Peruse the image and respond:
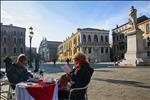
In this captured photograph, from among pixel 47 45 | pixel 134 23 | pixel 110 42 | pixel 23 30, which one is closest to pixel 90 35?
pixel 110 42

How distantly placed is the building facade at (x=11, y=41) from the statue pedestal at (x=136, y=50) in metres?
49.2

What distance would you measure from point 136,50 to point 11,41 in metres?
52.6

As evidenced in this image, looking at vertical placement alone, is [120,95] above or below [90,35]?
below

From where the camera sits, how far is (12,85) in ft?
18.9

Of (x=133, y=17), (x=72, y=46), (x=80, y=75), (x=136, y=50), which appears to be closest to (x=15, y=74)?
(x=80, y=75)

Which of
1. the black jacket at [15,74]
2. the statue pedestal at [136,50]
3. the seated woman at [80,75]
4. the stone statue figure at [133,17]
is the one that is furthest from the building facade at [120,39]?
the seated woman at [80,75]

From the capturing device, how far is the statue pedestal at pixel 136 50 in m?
24.9

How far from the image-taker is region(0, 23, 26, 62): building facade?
6943 centimetres

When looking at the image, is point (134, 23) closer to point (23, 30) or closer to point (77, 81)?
point (77, 81)

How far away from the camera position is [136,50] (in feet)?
84.3

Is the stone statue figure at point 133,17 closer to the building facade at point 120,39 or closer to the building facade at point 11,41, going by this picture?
the building facade at point 120,39

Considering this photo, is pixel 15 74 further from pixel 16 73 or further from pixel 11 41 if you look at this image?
pixel 11 41

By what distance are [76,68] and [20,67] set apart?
1.74 meters

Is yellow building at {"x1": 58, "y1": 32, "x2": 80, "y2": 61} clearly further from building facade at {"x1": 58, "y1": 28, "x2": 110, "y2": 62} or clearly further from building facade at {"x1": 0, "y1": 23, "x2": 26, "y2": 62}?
building facade at {"x1": 0, "y1": 23, "x2": 26, "y2": 62}
